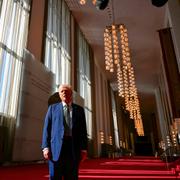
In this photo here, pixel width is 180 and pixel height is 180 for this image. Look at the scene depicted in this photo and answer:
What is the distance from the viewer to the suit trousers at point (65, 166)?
1712mm

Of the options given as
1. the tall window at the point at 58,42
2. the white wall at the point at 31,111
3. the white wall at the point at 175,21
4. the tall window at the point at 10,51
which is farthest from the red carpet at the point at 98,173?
the white wall at the point at 175,21

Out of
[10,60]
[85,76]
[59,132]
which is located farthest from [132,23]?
[59,132]

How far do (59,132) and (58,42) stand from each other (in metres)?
8.15

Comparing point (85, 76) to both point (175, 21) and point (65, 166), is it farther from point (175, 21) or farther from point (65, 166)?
point (65, 166)

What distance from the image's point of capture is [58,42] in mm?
9492

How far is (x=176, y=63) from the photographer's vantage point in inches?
356

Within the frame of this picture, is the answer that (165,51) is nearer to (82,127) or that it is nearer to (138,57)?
(138,57)

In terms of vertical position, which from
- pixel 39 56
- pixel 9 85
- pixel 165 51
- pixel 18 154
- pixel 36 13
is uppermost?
pixel 36 13

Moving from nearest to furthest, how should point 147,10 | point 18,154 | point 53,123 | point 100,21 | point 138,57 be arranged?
point 53,123 < point 18,154 < point 147,10 < point 100,21 < point 138,57

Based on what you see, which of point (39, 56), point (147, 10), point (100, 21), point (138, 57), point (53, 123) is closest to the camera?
point (53, 123)

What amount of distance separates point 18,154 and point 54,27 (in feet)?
18.5

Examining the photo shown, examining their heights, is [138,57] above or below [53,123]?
above

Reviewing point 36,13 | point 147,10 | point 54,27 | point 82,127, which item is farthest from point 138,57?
point 82,127

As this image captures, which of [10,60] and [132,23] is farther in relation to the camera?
[132,23]
